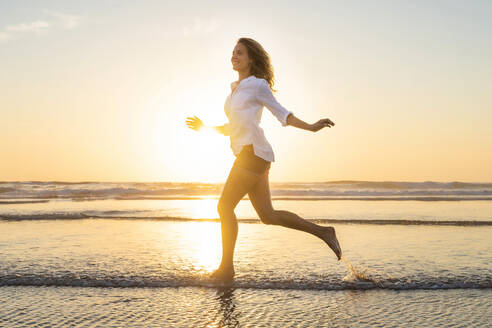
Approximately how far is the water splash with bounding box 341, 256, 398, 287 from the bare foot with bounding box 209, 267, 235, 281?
1.05 m

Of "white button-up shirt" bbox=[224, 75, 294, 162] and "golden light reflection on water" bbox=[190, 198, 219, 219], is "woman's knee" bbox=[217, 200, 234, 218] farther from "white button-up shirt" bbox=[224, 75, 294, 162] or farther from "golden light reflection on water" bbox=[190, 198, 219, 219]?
"golden light reflection on water" bbox=[190, 198, 219, 219]

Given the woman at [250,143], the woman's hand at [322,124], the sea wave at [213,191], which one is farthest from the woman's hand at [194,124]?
the sea wave at [213,191]

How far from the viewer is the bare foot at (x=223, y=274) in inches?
180

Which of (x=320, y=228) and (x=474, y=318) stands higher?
(x=320, y=228)

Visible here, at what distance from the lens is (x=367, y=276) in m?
4.66

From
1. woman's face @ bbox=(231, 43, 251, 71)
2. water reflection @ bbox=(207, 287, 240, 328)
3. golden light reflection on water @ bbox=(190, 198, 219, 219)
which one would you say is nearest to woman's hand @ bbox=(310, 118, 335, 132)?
woman's face @ bbox=(231, 43, 251, 71)

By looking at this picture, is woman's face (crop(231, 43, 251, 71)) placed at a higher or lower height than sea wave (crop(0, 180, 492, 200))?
higher

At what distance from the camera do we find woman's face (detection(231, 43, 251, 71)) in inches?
181

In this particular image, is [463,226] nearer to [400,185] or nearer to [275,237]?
[275,237]

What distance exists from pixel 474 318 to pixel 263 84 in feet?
8.14

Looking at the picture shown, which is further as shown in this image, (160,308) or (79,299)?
(79,299)

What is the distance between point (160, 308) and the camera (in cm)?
364

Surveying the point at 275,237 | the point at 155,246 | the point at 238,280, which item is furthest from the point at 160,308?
the point at 275,237

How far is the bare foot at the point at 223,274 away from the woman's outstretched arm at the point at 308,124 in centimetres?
153
